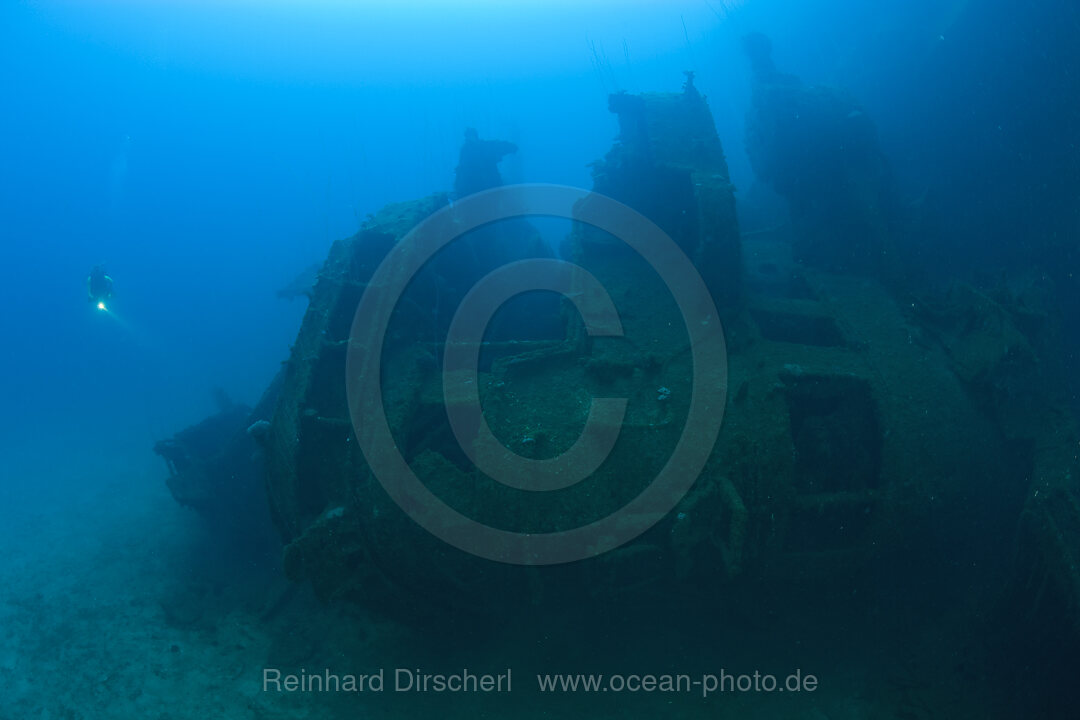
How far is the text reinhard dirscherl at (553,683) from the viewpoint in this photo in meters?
5.31

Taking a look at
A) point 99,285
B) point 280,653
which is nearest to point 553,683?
point 280,653

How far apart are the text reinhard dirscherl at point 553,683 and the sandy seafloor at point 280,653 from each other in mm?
89

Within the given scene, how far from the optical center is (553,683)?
5562 mm

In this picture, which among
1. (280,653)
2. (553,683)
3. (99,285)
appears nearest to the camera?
(553,683)

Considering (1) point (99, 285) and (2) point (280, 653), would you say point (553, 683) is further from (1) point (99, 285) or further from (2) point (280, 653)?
(1) point (99, 285)

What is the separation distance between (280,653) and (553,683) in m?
3.71

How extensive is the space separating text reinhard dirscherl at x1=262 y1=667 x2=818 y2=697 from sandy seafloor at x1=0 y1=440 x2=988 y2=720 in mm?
89

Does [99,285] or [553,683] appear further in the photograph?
[99,285]

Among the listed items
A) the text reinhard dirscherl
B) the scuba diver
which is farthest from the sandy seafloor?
the scuba diver

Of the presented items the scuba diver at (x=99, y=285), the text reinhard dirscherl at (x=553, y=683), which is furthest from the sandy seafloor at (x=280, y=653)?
the scuba diver at (x=99, y=285)

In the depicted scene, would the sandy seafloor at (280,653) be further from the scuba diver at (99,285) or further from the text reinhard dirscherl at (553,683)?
the scuba diver at (99,285)

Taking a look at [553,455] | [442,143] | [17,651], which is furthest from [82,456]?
[442,143]

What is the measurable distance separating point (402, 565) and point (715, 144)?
6.38 meters

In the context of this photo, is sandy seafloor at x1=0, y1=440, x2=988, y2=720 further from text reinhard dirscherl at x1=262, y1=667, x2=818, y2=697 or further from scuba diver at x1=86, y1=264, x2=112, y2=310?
scuba diver at x1=86, y1=264, x2=112, y2=310
